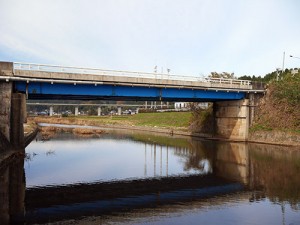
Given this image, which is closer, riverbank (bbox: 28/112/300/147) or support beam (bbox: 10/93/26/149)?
support beam (bbox: 10/93/26/149)

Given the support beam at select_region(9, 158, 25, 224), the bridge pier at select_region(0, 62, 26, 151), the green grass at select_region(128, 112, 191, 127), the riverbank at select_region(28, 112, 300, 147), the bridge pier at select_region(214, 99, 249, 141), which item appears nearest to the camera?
the support beam at select_region(9, 158, 25, 224)

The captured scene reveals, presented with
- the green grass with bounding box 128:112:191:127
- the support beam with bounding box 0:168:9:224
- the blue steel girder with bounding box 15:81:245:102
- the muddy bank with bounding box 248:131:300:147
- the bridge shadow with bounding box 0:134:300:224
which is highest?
the blue steel girder with bounding box 15:81:245:102

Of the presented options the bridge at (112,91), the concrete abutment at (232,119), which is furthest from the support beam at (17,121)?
the concrete abutment at (232,119)

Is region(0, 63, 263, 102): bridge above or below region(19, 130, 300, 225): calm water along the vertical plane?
above

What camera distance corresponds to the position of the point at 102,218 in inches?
621

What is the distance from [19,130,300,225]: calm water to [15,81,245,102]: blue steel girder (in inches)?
314

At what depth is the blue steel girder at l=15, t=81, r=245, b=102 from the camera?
38344mm

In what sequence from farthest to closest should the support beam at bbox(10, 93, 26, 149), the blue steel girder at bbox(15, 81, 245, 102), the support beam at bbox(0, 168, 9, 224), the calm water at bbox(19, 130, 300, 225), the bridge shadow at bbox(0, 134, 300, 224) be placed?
the blue steel girder at bbox(15, 81, 245, 102)
the support beam at bbox(10, 93, 26, 149)
the bridge shadow at bbox(0, 134, 300, 224)
the calm water at bbox(19, 130, 300, 225)
the support beam at bbox(0, 168, 9, 224)

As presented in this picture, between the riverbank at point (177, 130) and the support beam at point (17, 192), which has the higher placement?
the riverbank at point (177, 130)

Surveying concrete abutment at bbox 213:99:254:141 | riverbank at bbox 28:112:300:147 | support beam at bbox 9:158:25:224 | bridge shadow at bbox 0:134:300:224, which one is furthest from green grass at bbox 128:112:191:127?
support beam at bbox 9:158:25:224

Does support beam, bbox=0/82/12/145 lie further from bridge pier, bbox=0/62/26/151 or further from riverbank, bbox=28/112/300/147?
riverbank, bbox=28/112/300/147

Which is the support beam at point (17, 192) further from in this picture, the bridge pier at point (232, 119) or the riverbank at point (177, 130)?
the bridge pier at point (232, 119)

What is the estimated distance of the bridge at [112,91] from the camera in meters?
33.4

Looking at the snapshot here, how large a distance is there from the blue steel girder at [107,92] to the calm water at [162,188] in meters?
7.98
